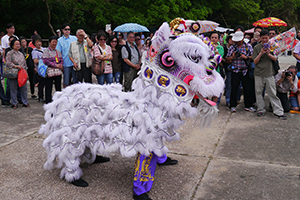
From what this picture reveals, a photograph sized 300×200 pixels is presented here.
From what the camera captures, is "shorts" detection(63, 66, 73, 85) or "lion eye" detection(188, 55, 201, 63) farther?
"shorts" detection(63, 66, 73, 85)

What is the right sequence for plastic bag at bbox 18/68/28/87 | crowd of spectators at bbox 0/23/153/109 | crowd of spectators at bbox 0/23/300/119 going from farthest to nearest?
plastic bag at bbox 18/68/28/87, crowd of spectators at bbox 0/23/153/109, crowd of spectators at bbox 0/23/300/119

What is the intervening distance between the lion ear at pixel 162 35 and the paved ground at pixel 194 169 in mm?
1729

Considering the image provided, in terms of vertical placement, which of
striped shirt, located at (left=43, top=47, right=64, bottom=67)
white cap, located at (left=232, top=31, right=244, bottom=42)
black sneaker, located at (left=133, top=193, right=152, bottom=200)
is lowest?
black sneaker, located at (left=133, top=193, right=152, bottom=200)

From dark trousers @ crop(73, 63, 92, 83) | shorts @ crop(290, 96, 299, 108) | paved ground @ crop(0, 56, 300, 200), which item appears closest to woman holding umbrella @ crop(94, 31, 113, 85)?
dark trousers @ crop(73, 63, 92, 83)

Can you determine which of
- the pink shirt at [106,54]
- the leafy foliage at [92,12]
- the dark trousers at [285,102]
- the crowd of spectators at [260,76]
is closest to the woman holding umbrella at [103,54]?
the pink shirt at [106,54]

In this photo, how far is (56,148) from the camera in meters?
3.31

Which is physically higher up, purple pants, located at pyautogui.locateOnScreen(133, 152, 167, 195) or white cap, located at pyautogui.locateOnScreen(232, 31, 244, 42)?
white cap, located at pyautogui.locateOnScreen(232, 31, 244, 42)

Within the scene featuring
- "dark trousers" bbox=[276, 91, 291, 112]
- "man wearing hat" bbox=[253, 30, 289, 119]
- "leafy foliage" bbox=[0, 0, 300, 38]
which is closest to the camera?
"man wearing hat" bbox=[253, 30, 289, 119]

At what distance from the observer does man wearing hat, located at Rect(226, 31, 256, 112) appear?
6637mm

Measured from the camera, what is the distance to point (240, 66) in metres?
6.71

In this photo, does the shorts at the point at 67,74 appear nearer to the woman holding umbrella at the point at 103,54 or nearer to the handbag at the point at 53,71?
the handbag at the point at 53,71

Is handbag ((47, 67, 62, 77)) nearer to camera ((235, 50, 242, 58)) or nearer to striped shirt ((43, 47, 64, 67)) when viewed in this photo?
striped shirt ((43, 47, 64, 67))

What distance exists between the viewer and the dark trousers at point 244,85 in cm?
683

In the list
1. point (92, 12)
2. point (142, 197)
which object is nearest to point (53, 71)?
point (142, 197)
